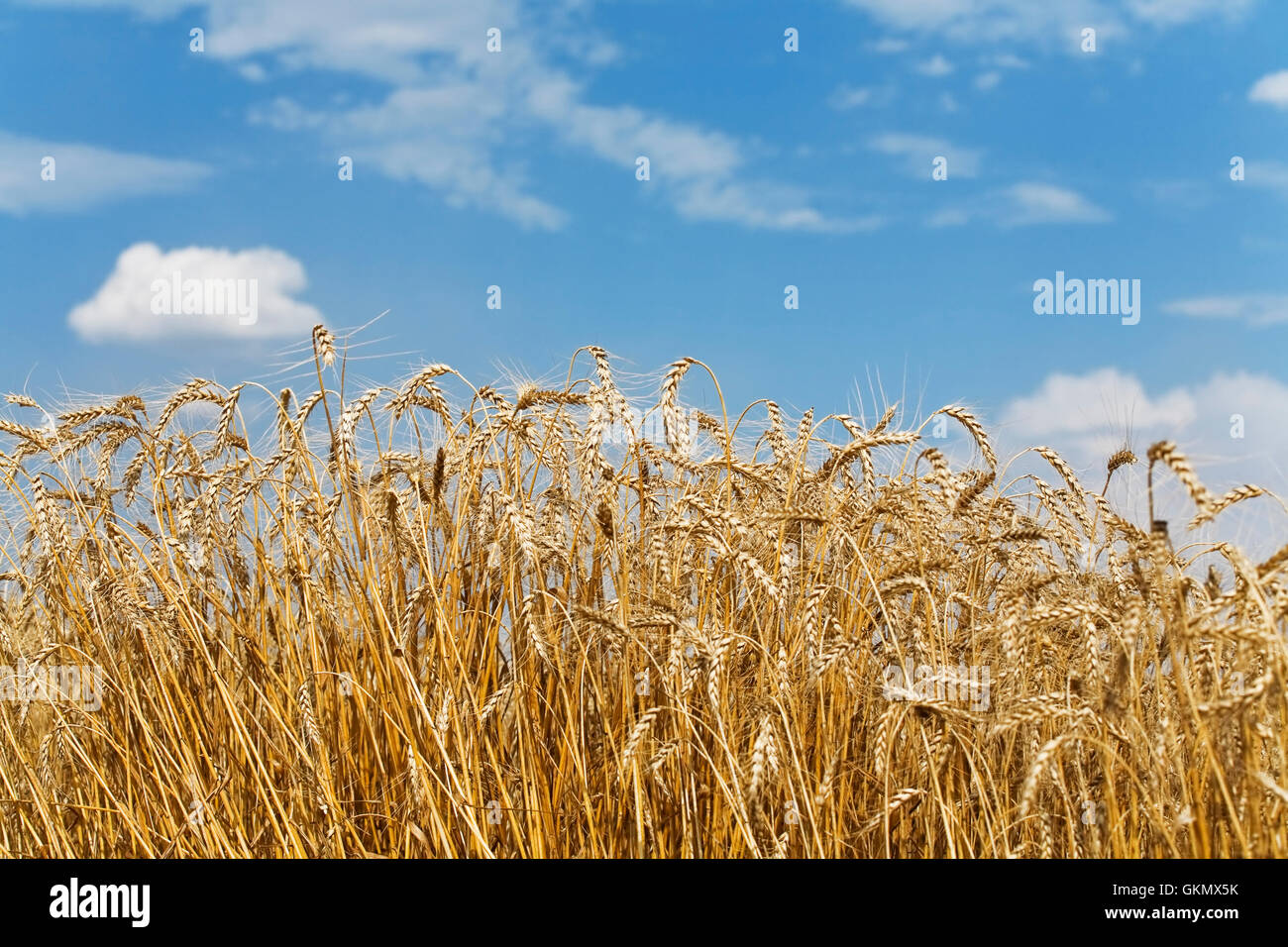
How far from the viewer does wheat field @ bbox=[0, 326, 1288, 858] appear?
8.48 feet

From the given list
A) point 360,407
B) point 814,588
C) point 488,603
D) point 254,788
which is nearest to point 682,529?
point 814,588

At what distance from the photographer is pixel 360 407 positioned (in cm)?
315

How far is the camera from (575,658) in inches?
122

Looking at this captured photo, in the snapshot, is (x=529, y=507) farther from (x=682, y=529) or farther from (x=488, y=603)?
(x=682, y=529)

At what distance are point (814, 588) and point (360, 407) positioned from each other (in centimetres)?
162

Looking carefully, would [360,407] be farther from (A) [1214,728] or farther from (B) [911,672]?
(A) [1214,728]

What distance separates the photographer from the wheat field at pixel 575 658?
2586mm
